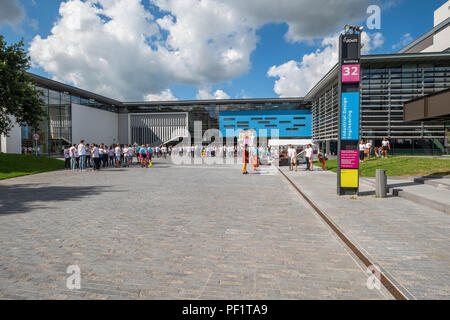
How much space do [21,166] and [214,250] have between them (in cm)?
1921

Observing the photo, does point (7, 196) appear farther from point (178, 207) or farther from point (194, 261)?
point (194, 261)

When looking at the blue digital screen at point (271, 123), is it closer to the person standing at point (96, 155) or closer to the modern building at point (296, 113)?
the modern building at point (296, 113)

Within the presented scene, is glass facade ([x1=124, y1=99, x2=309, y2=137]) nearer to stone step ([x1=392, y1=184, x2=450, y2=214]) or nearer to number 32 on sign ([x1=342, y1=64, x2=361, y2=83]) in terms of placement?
number 32 on sign ([x1=342, y1=64, x2=361, y2=83])

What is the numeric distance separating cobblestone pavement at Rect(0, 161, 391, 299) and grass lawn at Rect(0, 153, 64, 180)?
399 inches

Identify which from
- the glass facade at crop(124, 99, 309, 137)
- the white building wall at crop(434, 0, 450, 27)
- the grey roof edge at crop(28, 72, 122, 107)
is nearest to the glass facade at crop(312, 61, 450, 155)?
the white building wall at crop(434, 0, 450, 27)

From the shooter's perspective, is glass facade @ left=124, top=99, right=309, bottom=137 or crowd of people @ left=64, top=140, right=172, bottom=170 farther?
glass facade @ left=124, top=99, right=309, bottom=137

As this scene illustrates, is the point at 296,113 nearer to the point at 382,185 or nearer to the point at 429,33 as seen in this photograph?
the point at 429,33

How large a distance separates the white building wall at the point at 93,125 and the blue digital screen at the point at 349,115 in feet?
130

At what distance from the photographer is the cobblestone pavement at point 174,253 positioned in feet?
9.76

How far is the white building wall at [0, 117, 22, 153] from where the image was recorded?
98.5ft

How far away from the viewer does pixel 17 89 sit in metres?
17.4

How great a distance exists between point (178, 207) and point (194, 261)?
3544 millimetres

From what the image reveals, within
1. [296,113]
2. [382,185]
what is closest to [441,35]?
[296,113]

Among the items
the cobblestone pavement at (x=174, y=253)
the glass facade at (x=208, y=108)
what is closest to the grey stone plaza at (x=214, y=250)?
the cobblestone pavement at (x=174, y=253)
